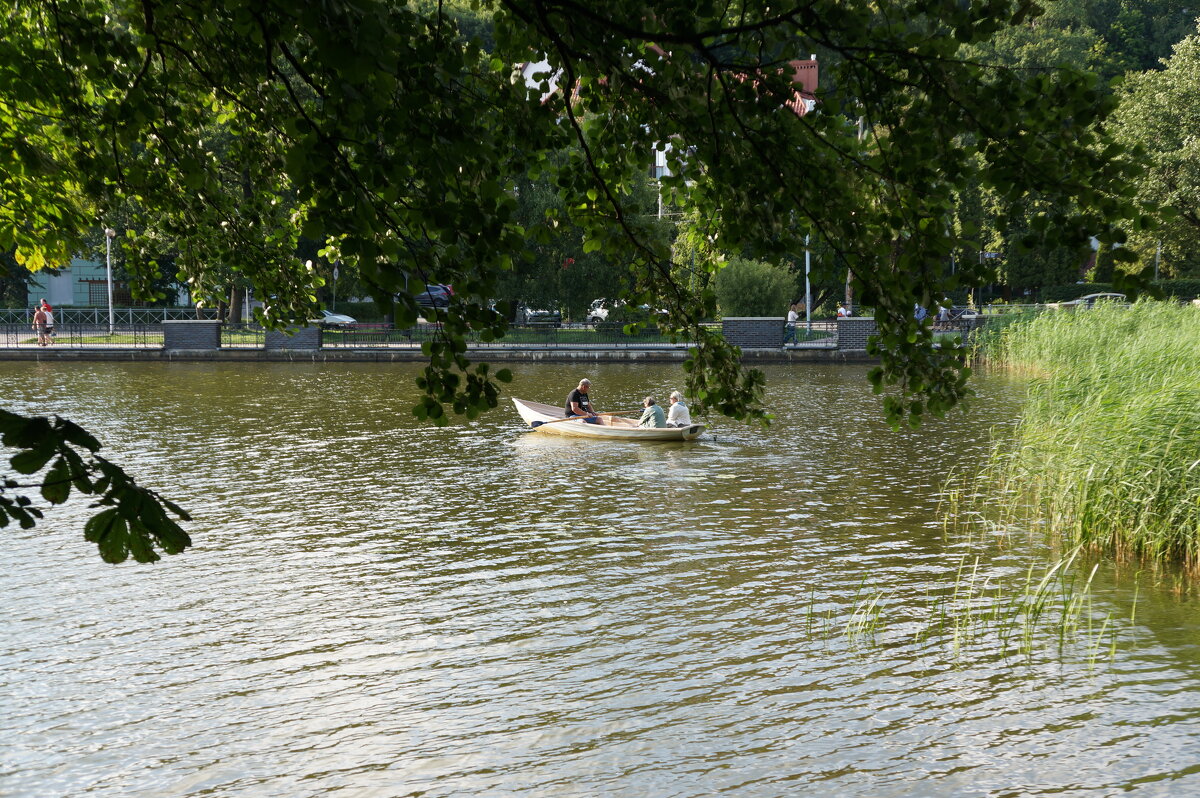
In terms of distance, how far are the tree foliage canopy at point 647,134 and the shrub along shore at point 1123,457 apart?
25.0ft

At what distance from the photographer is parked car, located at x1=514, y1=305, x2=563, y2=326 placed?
54.9 meters

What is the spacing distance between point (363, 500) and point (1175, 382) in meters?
11.3

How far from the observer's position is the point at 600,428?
23.6 meters

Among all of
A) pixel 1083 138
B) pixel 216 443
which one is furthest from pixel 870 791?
pixel 216 443

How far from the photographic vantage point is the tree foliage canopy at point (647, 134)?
4.27 meters

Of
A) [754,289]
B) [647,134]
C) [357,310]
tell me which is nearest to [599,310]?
[754,289]

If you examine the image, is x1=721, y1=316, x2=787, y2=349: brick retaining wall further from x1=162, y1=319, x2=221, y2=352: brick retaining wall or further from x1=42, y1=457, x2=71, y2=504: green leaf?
x1=42, y1=457, x2=71, y2=504: green leaf

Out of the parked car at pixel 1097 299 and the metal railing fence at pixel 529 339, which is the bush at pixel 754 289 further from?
the parked car at pixel 1097 299

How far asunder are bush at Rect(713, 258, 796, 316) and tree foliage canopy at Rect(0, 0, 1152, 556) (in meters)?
41.0

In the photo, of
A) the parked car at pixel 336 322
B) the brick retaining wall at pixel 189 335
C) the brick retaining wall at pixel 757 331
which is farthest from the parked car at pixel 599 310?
the brick retaining wall at pixel 189 335

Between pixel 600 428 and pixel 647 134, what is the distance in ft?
57.8

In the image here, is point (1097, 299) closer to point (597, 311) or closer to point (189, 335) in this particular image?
point (597, 311)

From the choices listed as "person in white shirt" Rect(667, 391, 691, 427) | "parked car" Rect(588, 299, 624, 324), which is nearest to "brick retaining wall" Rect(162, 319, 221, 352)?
"parked car" Rect(588, 299, 624, 324)

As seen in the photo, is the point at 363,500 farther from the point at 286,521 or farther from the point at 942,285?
the point at 942,285
